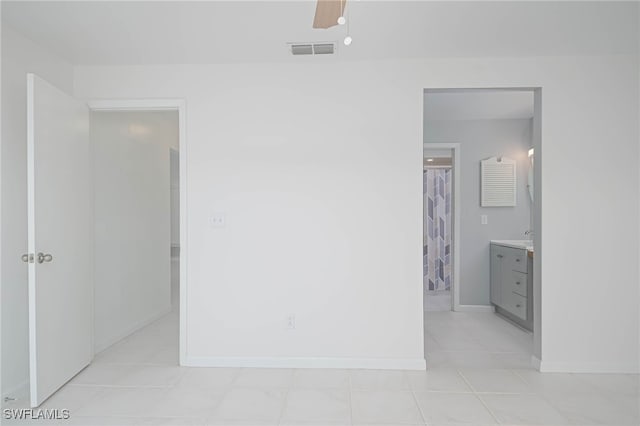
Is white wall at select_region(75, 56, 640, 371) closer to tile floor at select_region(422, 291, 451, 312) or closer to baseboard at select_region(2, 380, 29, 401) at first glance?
baseboard at select_region(2, 380, 29, 401)

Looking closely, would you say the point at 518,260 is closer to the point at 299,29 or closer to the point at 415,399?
the point at 415,399

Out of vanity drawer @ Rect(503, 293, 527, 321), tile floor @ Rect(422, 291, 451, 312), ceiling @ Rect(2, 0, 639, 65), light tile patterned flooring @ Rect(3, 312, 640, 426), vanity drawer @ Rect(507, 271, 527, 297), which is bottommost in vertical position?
tile floor @ Rect(422, 291, 451, 312)

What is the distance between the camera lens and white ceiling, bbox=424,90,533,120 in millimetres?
3576

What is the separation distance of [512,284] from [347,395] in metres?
2.45

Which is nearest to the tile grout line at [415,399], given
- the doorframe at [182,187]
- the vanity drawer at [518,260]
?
the doorframe at [182,187]

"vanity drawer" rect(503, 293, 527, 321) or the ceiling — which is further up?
the ceiling

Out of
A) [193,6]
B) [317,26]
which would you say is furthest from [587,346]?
[193,6]

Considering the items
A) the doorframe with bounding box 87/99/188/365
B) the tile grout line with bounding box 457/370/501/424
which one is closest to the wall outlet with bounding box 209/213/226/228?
the doorframe with bounding box 87/99/188/365

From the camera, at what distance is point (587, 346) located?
8.73ft

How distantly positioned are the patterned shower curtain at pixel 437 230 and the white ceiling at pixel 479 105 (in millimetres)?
1362

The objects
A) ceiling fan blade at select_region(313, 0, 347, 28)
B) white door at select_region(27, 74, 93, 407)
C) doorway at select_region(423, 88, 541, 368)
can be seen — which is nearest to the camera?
ceiling fan blade at select_region(313, 0, 347, 28)

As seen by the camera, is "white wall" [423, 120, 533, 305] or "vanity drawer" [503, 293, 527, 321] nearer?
"vanity drawer" [503, 293, 527, 321]

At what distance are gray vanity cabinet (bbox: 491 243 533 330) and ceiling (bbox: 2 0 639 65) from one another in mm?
2016

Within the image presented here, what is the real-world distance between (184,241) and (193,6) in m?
1.63
